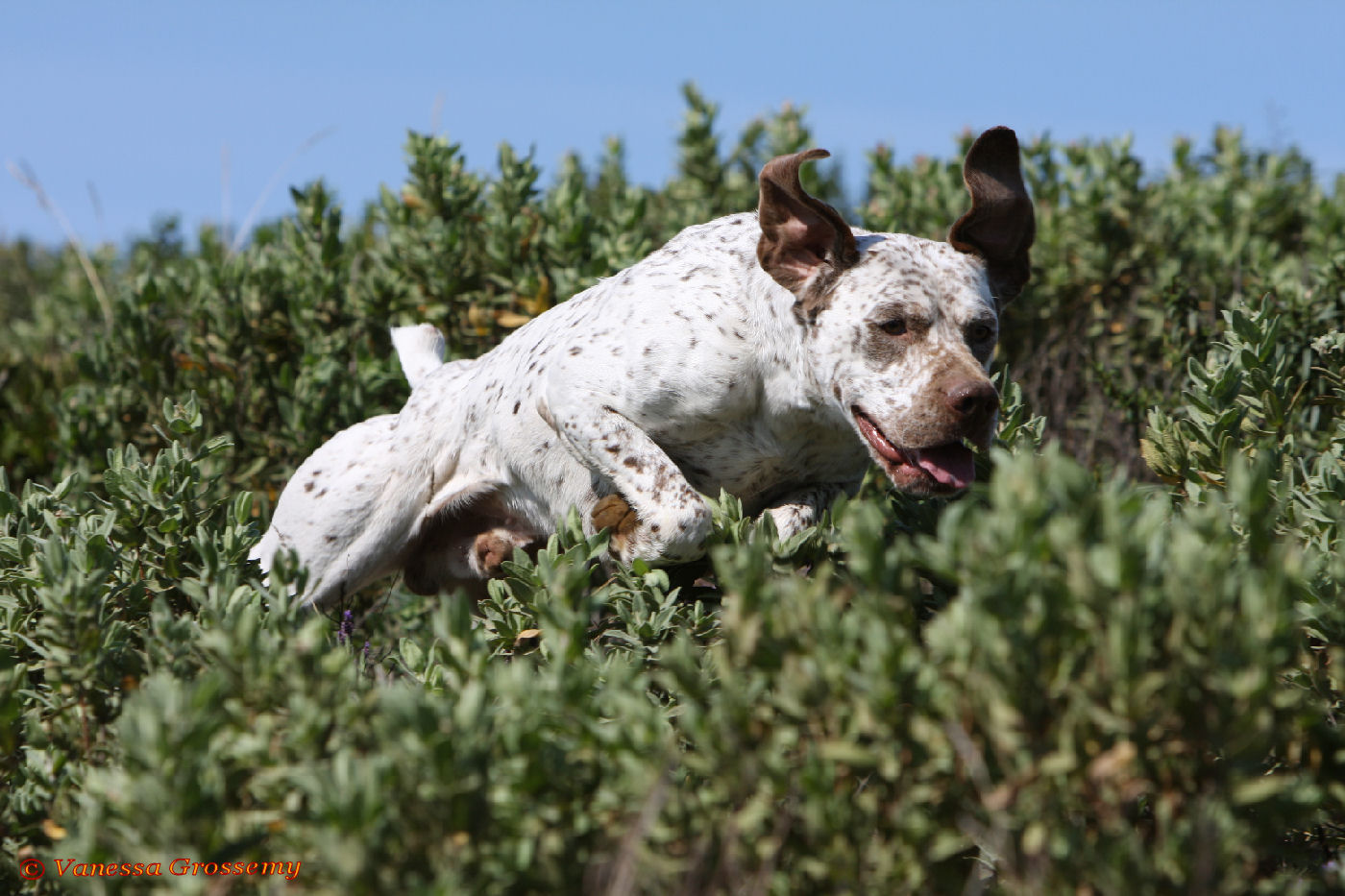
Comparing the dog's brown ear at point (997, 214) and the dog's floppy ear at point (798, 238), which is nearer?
the dog's floppy ear at point (798, 238)

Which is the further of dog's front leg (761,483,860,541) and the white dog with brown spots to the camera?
dog's front leg (761,483,860,541)

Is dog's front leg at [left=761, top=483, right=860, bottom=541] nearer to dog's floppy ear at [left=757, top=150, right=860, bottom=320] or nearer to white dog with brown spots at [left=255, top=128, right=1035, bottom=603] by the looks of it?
white dog with brown spots at [left=255, top=128, right=1035, bottom=603]

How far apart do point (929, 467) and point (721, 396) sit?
621 millimetres

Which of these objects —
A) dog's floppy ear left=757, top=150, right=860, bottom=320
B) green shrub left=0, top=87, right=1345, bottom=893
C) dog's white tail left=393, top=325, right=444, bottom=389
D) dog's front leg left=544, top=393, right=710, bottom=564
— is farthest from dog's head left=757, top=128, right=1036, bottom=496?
dog's white tail left=393, top=325, right=444, bottom=389

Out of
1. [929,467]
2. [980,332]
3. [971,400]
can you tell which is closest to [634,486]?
[929,467]

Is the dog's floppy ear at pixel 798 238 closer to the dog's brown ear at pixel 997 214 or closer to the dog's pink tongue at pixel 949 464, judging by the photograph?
the dog's brown ear at pixel 997 214

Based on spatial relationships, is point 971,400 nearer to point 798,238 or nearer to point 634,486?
point 798,238

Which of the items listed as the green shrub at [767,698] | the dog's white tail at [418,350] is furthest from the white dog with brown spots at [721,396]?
the dog's white tail at [418,350]

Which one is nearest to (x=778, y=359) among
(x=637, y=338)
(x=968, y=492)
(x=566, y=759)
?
(x=637, y=338)

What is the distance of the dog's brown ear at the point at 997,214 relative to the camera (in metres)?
3.54

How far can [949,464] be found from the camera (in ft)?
10.6

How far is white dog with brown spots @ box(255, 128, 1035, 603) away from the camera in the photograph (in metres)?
3.31

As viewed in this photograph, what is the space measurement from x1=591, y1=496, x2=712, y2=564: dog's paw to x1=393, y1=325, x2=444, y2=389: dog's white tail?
1.46 meters

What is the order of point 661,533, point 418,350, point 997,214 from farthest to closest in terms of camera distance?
point 418,350, point 997,214, point 661,533
